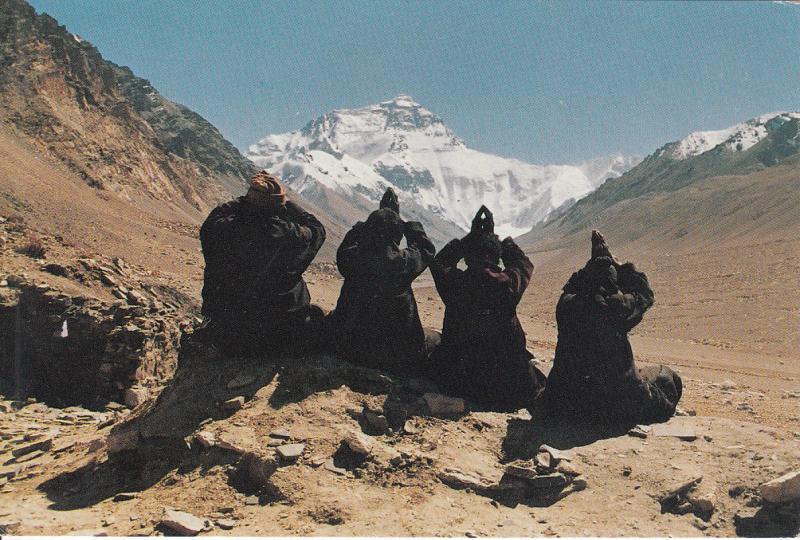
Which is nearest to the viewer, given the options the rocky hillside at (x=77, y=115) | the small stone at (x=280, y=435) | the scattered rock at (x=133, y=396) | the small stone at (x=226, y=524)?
the small stone at (x=226, y=524)

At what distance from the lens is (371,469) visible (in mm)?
6395

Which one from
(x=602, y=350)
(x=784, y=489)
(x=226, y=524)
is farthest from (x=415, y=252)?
(x=784, y=489)

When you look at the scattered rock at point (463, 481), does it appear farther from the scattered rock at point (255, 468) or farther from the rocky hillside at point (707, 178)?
the rocky hillside at point (707, 178)

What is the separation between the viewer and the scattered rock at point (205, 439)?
651 cm

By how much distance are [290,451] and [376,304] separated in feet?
7.35

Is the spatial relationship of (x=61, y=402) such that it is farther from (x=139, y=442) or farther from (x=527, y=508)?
(x=527, y=508)

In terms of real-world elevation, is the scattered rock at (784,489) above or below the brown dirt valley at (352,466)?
above

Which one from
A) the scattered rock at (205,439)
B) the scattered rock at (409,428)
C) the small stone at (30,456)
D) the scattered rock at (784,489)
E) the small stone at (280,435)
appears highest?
the scattered rock at (784,489)

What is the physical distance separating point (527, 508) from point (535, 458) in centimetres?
66

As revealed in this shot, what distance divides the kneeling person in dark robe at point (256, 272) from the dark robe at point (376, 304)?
536 mm

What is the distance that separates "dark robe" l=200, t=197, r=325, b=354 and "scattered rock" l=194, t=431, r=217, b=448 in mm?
1452

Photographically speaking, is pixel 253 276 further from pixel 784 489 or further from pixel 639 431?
pixel 784 489

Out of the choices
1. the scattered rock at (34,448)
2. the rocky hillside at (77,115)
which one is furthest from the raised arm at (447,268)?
the rocky hillside at (77,115)

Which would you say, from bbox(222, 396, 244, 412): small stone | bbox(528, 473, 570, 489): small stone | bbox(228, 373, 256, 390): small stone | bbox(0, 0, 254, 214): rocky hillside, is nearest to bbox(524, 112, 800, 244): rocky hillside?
bbox(0, 0, 254, 214): rocky hillside
